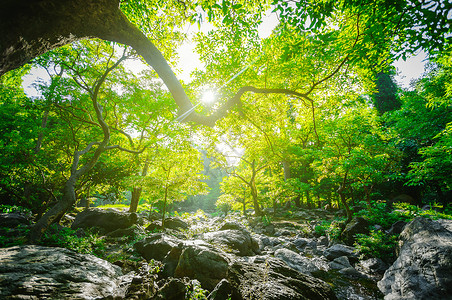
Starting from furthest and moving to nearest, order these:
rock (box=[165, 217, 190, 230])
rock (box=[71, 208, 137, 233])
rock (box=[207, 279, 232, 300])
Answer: rock (box=[165, 217, 190, 230])
rock (box=[71, 208, 137, 233])
rock (box=[207, 279, 232, 300])

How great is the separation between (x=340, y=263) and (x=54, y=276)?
27.5 feet

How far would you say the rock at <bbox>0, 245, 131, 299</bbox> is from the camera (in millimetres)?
2367

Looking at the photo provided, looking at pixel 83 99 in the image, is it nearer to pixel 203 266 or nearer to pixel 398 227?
pixel 203 266

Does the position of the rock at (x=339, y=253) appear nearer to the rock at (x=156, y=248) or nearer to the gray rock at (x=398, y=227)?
the gray rock at (x=398, y=227)

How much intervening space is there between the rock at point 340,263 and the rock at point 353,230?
2.31 m

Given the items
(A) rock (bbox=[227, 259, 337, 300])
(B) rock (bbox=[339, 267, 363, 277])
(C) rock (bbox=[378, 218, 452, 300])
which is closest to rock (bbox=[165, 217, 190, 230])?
(A) rock (bbox=[227, 259, 337, 300])

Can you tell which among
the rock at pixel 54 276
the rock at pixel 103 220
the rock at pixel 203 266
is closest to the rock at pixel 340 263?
the rock at pixel 203 266

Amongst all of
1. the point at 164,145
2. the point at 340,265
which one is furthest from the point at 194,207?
the point at 340,265

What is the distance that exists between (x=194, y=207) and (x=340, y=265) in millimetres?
48452

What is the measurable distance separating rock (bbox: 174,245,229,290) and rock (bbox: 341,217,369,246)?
25.3 feet

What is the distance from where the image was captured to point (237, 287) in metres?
3.17

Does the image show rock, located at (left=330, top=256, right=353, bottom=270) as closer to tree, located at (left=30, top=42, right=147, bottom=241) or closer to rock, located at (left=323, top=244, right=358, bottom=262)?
rock, located at (left=323, top=244, right=358, bottom=262)

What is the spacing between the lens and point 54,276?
9.10 ft

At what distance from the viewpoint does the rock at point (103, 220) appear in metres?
9.95
